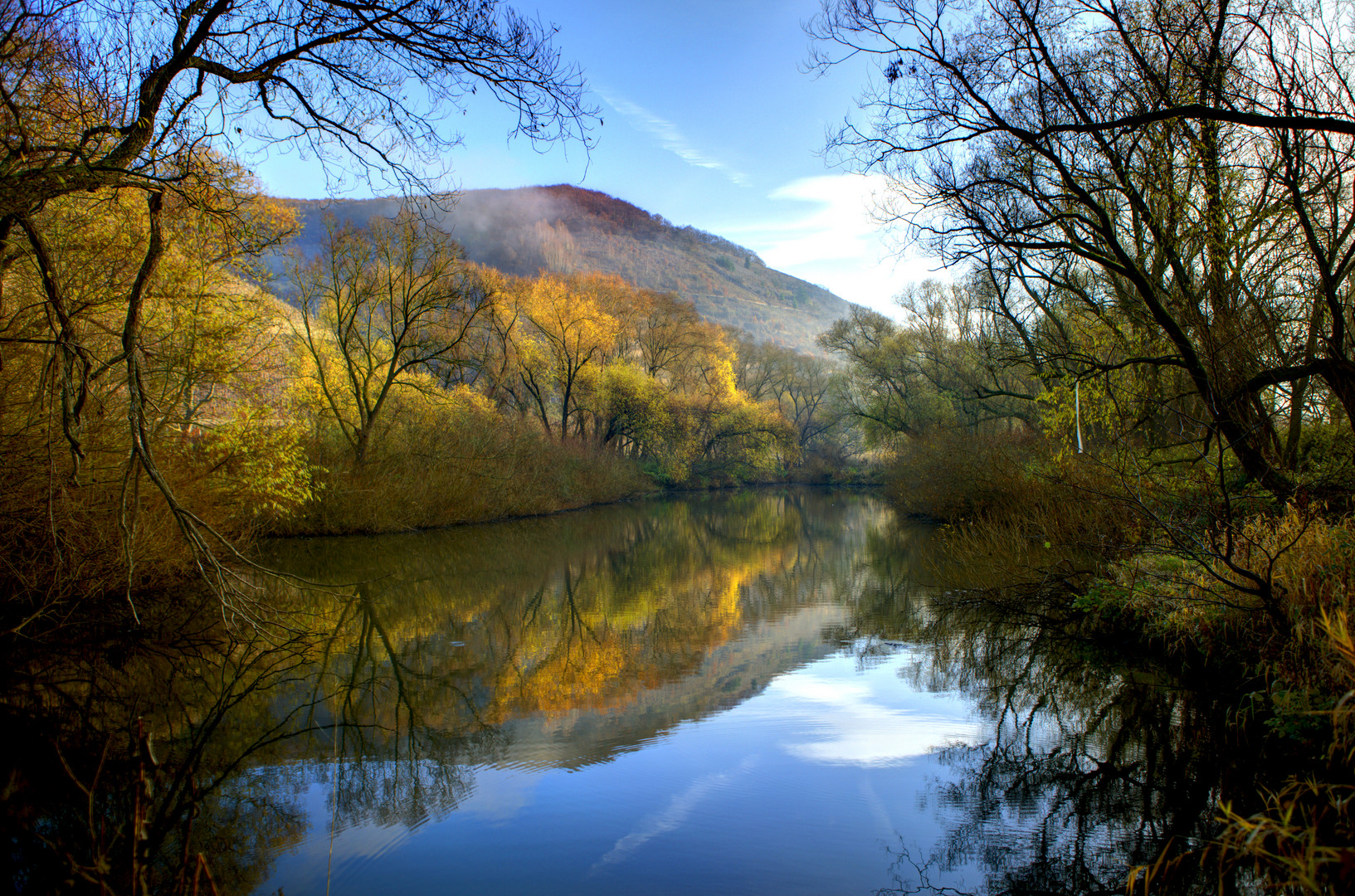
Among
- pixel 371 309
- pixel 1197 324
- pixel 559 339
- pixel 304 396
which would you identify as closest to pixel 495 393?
pixel 559 339

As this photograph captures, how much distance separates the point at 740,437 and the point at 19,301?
123 ft

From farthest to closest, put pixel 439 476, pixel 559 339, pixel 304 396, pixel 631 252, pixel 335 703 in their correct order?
pixel 631 252 → pixel 559 339 → pixel 439 476 → pixel 304 396 → pixel 335 703

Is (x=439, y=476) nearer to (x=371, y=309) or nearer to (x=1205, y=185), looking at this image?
(x=371, y=309)

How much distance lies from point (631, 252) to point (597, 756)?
419ft

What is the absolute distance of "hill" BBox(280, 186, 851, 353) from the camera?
346ft

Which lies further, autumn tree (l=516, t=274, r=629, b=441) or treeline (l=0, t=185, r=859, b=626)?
autumn tree (l=516, t=274, r=629, b=441)

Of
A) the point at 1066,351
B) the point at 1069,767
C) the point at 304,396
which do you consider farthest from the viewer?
the point at 304,396

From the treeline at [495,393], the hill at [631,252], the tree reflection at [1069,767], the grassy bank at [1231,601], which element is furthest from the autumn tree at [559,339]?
the hill at [631,252]

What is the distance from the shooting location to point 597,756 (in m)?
5.92

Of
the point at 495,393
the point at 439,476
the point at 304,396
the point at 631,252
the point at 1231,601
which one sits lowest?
the point at 1231,601

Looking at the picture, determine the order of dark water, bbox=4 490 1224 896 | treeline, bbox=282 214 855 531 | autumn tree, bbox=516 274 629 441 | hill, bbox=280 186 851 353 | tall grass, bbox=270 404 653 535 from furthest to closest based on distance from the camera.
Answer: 1. hill, bbox=280 186 851 353
2. autumn tree, bbox=516 274 629 441
3. treeline, bbox=282 214 855 531
4. tall grass, bbox=270 404 653 535
5. dark water, bbox=4 490 1224 896

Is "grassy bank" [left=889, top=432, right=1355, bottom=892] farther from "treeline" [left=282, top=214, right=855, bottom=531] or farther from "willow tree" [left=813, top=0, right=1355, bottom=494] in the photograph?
"treeline" [left=282, top=214, right=855, bottom=531]

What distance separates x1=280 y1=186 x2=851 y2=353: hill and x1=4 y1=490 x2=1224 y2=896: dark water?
87207mm

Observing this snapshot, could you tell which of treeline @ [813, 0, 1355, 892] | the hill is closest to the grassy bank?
Answer: treeline @ [813, 0, 1355, 892]
